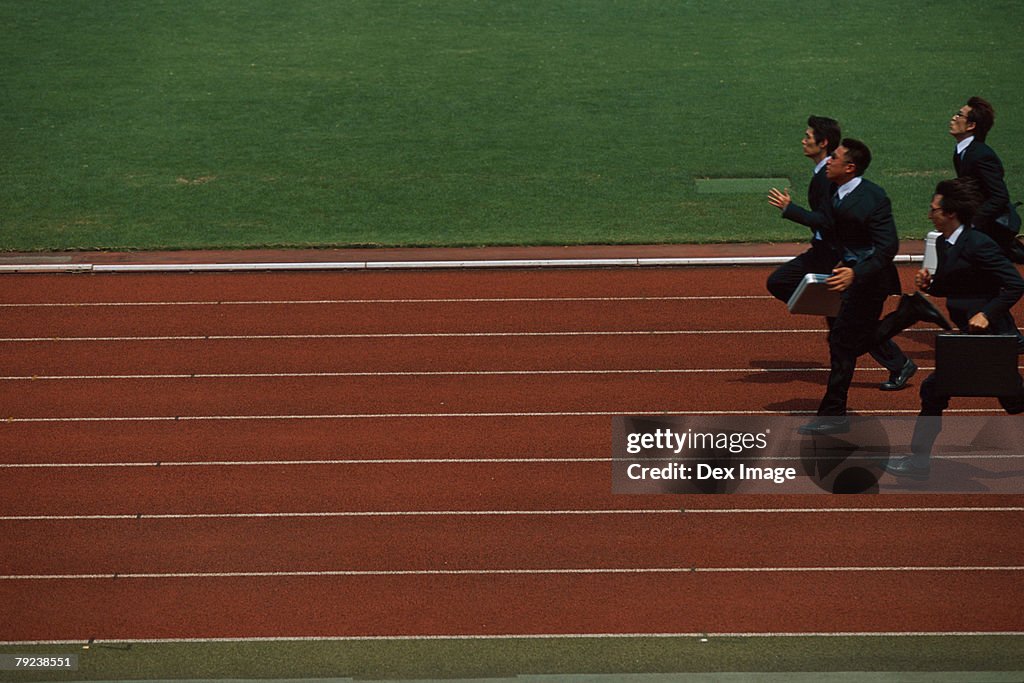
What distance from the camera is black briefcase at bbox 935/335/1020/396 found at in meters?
7.54

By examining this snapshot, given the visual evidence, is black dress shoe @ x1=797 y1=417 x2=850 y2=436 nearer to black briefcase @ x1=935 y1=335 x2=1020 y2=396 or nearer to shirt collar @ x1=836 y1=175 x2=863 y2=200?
black briefcase @ x1=935 y1=335 x2=1020 y2=396

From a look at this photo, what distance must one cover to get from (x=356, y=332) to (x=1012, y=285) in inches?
213

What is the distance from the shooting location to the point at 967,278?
25.8 ft

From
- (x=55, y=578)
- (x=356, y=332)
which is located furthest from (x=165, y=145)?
(x=55, y=578)

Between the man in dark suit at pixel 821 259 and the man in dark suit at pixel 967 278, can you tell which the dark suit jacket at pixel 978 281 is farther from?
the man in dark suit at pixel 821 259

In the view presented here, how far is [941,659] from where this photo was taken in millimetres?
6398

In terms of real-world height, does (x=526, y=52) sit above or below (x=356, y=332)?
above

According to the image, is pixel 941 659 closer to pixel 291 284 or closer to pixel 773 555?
pixel 773 555

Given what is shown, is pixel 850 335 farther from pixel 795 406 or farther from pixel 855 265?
Result: pixel 795 406

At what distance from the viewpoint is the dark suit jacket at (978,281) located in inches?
307

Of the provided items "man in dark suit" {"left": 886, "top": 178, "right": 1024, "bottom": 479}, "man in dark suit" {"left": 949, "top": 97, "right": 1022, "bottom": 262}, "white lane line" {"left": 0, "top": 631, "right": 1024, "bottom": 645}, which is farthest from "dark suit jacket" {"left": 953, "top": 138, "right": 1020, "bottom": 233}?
"white lane line" {"left": 0, "top": 631, "right": 1024, "bottom": 645}

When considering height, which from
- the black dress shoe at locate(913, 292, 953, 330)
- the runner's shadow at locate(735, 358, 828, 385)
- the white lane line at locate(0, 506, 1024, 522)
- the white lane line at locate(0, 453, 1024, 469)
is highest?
the black dress shoe at locate(913, 292, 953, 330)

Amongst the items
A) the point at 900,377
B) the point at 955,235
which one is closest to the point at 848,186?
the point at 955,235

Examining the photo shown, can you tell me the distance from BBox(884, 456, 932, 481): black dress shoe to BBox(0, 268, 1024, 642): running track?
11.5 inches
